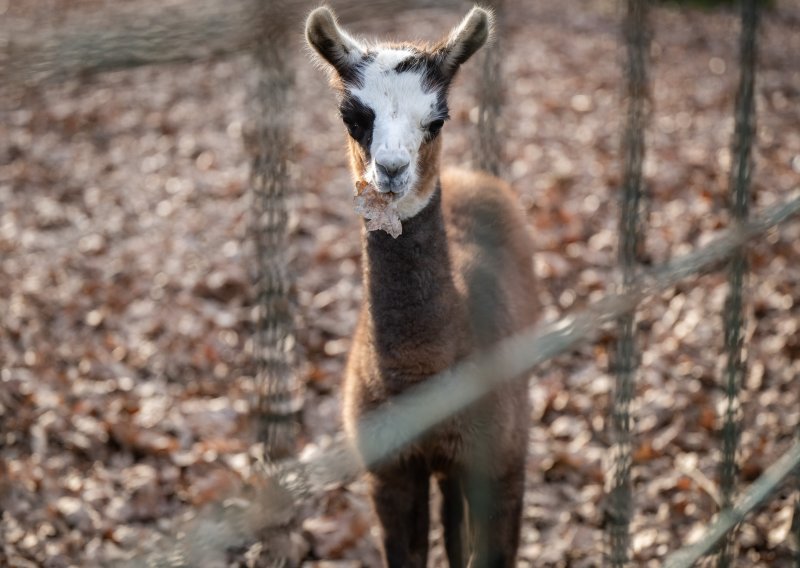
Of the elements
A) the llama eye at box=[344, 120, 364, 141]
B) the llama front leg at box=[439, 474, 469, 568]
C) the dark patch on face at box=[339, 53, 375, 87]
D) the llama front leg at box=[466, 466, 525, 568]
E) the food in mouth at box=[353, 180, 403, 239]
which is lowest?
the llama front leg at box=[439, 474, 469, 568]

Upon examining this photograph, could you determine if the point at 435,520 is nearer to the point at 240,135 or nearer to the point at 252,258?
the point at 252,258

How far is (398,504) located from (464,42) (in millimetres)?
1521

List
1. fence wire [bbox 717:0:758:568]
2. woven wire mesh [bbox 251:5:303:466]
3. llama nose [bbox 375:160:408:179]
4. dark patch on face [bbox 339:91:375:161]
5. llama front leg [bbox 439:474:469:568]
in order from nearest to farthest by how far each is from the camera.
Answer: woven wire mesh [bbox 251:5:303:466], llama nose [bbox 375:160:408:179], dark patch on face [bbox 339:91:375:161], fence wire [bbox 717:0:758:568], llama front leg [bbox 439:474:469:568]

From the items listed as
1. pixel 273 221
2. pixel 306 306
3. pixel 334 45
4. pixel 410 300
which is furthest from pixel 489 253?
pixel 306 306

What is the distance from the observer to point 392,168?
2.62 metres

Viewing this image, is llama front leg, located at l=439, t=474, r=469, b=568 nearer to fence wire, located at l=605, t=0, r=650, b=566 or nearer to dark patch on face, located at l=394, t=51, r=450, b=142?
fence wire, located at l=605, t=0, r=650, b=566

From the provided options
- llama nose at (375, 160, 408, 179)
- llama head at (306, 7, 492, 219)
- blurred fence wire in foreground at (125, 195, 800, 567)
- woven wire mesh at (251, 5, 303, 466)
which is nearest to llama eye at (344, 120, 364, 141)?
llama head at (306, 7, 492, 219)

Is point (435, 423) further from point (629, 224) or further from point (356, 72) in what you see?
point (356, 72)

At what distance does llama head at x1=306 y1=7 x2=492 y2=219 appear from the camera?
268 centimetres

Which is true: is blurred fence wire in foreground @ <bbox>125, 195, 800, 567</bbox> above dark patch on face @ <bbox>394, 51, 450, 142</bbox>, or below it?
below

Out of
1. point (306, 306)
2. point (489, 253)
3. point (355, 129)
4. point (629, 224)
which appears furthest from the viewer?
point (306, 306)

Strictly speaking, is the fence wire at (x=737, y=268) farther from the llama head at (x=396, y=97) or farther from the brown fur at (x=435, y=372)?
the llama head at (x=396, y=97)

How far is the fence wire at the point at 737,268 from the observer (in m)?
3.12

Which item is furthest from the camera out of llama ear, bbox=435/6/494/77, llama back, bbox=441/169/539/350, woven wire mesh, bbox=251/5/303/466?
llama back, bbox=441/169/539/350
